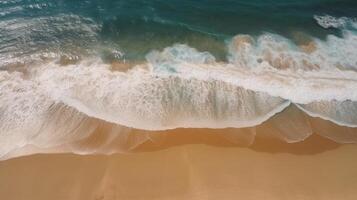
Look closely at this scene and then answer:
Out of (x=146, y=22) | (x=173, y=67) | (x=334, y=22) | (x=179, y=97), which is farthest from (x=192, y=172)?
(x=334, y=22)

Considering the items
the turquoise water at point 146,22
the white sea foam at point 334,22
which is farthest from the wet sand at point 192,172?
the white sea foam at point 334,22

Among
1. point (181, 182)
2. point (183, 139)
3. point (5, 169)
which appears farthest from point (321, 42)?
point (5, 169)

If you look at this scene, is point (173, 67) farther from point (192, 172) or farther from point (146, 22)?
point (192, 172)

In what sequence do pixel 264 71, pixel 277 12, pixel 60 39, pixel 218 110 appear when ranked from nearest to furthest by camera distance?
pixel 218 110
pixel 264 71
pixel 60 39
pixel 277 12

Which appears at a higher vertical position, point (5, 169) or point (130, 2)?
point (130, 2)

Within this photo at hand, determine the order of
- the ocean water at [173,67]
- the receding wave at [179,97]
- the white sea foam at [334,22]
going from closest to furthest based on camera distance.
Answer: the receding wave at [179,97] → the ocean water at [173,67] → the white sea foam at [334,22]

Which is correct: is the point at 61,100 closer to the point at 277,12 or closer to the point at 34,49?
the point at 34,49

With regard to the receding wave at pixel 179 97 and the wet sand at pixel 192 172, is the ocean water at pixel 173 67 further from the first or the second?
the wet sand at pixel 192 172
